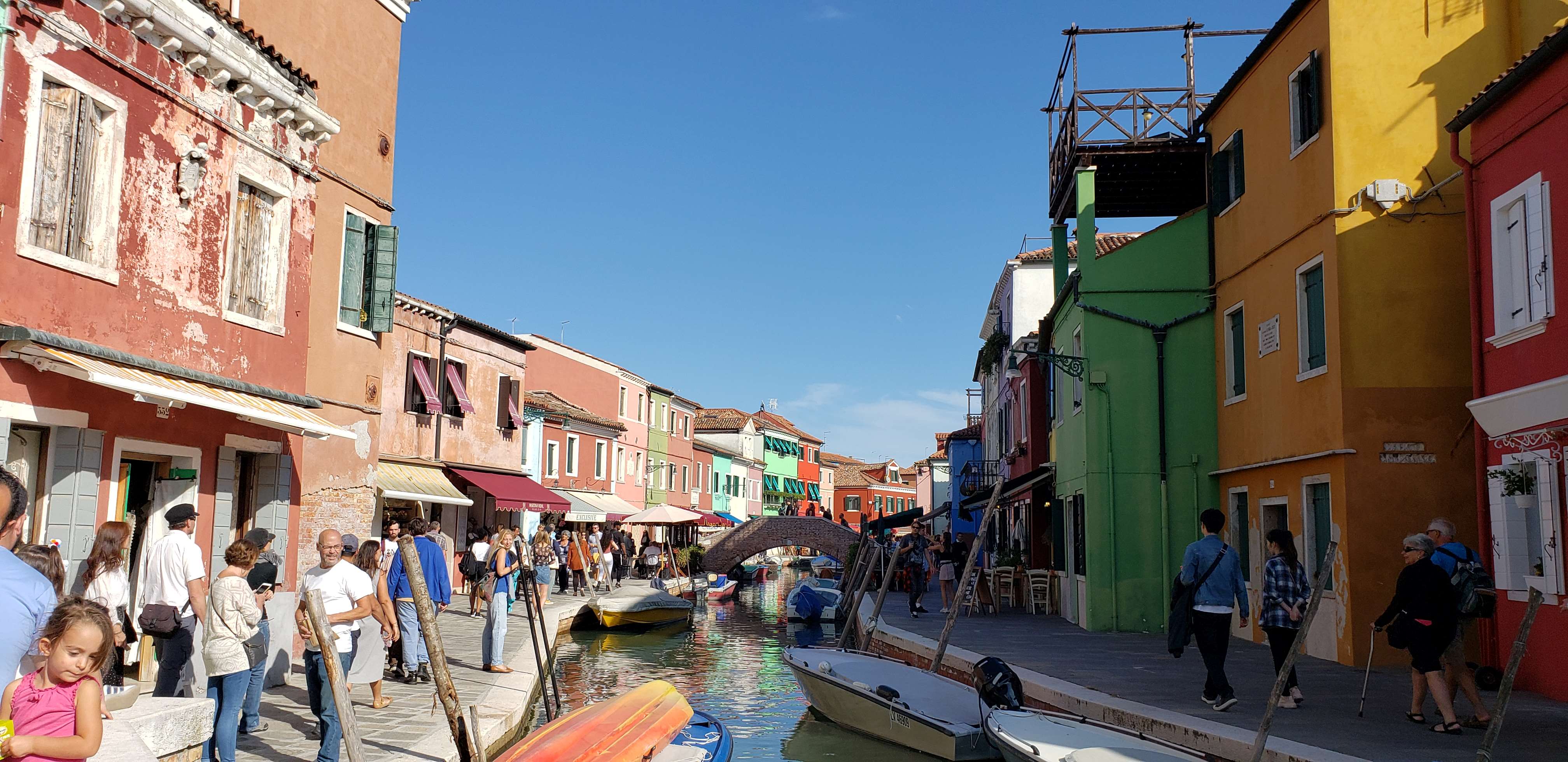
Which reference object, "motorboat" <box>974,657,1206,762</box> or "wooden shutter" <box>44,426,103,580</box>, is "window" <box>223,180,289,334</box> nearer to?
"wooden shutter" <box>44,426,103,580</box>

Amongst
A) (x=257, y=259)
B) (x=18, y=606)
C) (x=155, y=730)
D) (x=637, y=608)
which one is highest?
(x=257, y=259)

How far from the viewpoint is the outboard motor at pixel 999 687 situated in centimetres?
995

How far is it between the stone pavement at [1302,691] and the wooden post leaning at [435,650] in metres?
5.65

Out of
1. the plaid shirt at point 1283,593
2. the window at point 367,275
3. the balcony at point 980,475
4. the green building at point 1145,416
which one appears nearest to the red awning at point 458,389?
the window at point 367,275

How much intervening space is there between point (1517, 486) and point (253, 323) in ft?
41.0

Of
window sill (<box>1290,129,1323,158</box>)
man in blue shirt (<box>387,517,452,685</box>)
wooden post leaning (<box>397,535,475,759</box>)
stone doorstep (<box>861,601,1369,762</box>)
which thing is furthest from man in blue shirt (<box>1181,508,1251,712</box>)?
man in blue shirt (<box>387,517,452,685</box>)

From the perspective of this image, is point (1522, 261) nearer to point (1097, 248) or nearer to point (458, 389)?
point (1097, 248)

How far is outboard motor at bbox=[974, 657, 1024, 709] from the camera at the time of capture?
9.95 metres

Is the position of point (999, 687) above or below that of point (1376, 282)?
below

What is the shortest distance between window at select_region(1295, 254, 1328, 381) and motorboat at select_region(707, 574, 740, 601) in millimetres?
21945

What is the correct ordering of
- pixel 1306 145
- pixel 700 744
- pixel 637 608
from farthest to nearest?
pixel 637 608
pixel 1306 145
pixel 700 744

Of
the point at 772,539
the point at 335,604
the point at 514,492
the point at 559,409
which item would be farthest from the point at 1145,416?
the point at 772,539

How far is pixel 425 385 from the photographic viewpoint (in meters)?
24.2

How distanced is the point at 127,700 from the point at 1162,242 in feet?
49.8
